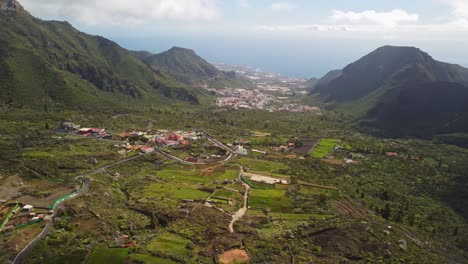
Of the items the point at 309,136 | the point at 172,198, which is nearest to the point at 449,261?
the point at 172,198

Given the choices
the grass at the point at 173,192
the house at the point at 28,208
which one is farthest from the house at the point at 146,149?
the house at the point at 28,208

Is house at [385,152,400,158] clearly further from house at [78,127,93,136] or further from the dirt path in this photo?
house at [78,127,93,136]

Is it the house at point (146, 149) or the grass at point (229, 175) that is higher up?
the house at point (146, 149)

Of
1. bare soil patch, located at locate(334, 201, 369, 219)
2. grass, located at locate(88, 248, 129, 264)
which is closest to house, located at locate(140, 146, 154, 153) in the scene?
grass, located at locate(88, 248, 129, 264)

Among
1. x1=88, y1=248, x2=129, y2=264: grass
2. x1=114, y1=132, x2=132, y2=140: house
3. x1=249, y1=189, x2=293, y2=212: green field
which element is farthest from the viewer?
x1=114, y1=132, x2=132, y2=140: house

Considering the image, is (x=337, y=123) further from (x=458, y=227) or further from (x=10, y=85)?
(x=10, y=85)

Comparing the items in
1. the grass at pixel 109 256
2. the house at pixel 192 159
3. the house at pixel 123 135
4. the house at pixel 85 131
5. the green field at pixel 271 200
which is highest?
the house at pixel 85 131

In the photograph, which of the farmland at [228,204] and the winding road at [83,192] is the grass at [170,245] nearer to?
the farmland at [228,204]
